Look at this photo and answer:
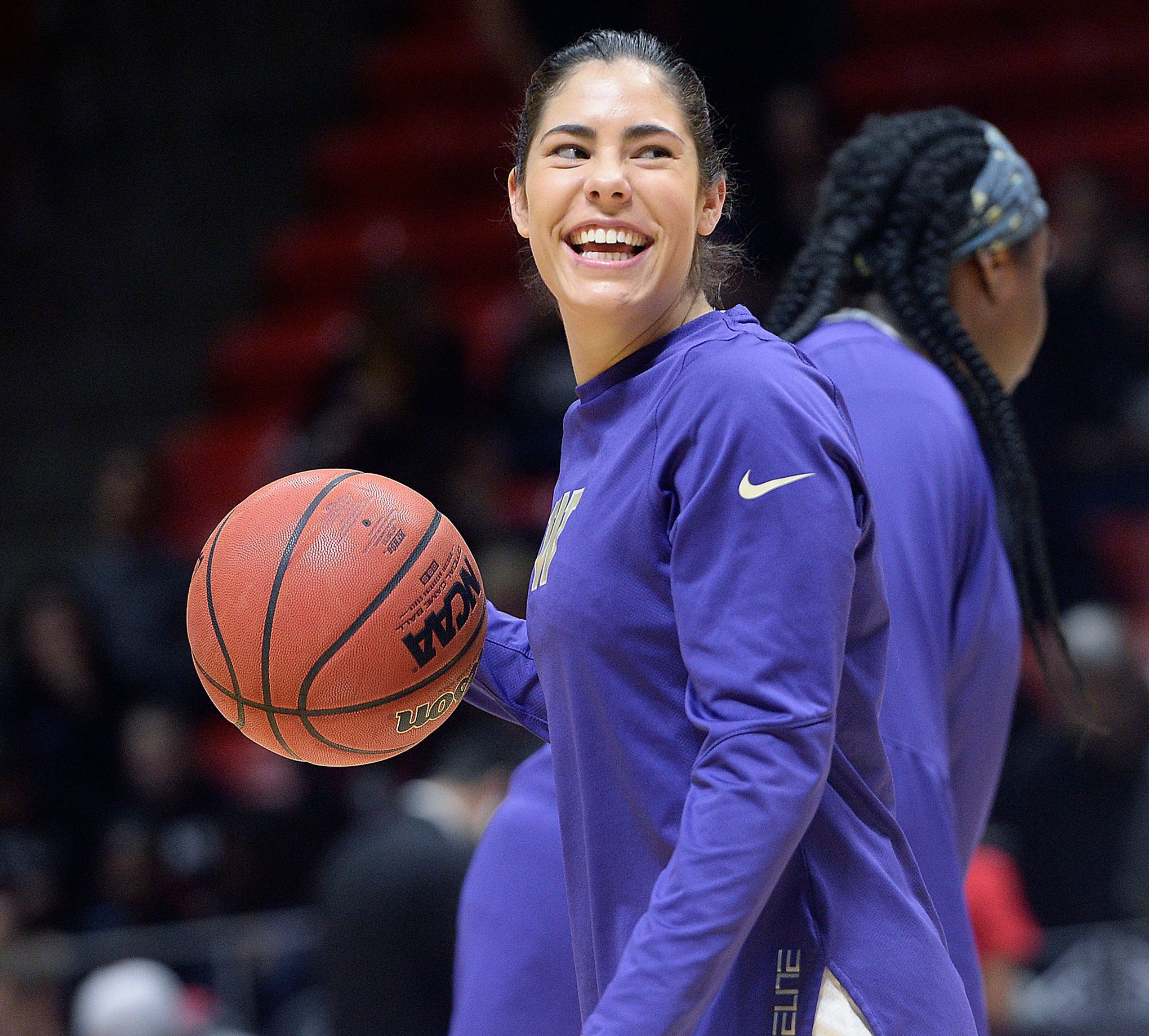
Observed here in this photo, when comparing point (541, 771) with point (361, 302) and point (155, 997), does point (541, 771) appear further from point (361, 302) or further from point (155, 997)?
point (361, 302)

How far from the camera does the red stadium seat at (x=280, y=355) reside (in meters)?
7.87

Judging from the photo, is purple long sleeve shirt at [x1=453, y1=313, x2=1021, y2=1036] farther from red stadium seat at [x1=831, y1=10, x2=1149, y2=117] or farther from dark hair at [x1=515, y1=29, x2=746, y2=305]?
red stadium seat at [x1=831, y1=10, x2=1149, y2=117]

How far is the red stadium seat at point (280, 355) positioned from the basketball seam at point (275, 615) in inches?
216

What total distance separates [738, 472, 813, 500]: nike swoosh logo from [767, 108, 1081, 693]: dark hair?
0.99 meters

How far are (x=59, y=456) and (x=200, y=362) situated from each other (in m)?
0.84

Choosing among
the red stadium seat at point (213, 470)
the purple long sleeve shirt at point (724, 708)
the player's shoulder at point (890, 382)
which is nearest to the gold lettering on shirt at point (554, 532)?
the purple long sleeve shirt at point (724, 708)

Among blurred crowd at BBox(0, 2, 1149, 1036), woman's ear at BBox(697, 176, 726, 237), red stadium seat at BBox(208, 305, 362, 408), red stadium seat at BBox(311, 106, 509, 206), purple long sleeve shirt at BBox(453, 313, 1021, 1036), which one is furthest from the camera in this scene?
red stadium seat at BBox(311, 106, 509, 206)

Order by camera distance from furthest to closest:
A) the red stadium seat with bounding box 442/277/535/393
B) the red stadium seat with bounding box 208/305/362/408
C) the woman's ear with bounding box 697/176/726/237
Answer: the red stadium seat with bounding box 208/305/362/408 < the red stadium seat with bounding box 442/277/535/393 < the woman's ear with bounding box 697/176/726/237

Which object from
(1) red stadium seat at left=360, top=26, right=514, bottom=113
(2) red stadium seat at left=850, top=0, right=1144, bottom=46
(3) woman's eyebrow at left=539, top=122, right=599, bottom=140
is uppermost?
(1) red stadium seat at left=360, top=26, right=514, bottom=113

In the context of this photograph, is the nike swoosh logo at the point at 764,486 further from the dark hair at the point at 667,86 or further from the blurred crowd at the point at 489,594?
the blurred crowd at the point at 489,594

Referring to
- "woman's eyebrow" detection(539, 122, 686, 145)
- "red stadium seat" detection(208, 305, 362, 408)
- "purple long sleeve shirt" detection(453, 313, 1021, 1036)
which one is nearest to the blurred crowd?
"red stadium seat" detection(208, 305, 362, 408)

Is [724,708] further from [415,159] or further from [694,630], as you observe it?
[415,159]

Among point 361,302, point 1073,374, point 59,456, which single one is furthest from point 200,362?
point 1073,374

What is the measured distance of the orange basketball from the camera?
2105mm
